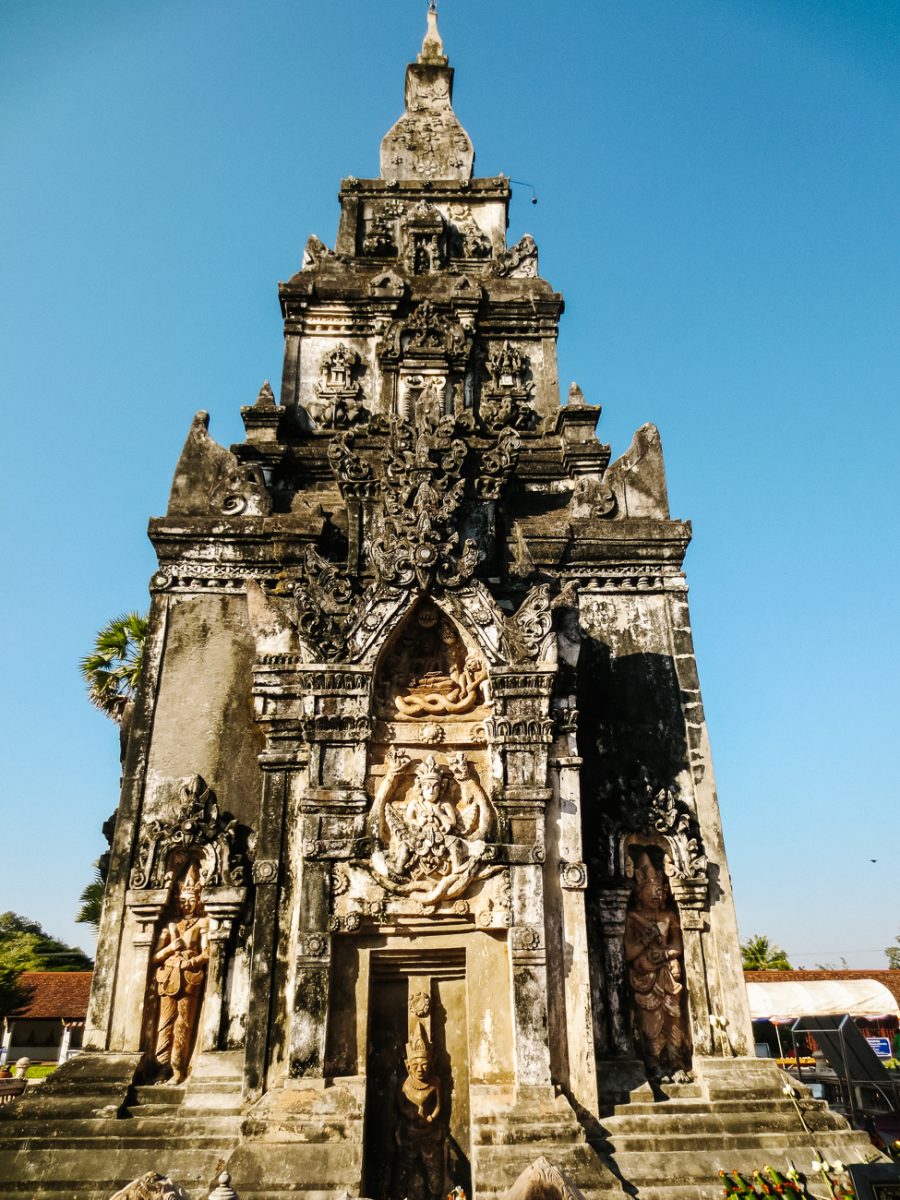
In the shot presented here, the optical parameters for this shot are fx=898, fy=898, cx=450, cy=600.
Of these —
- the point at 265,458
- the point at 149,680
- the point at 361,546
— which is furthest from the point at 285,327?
the point at 149,680

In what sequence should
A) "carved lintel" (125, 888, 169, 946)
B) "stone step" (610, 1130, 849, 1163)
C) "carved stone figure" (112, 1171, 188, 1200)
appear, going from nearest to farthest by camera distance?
1. "carved stone figure" (112, 1171, 188, 1200)
2. "stone step" (610, 1130, 849, 1163)
3. "carved lintel" (125, 888, 169, 946)

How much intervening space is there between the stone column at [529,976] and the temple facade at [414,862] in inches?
1.1

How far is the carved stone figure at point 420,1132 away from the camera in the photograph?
28.5 ft

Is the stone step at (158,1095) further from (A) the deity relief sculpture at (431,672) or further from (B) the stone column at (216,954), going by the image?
(A) the deity relief sculpture at (431,672)

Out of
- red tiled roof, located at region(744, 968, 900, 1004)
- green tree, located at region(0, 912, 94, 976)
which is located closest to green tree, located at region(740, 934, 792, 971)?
red tiled roof, located at region(744, 968, 900, 1004)

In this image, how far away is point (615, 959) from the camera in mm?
10180

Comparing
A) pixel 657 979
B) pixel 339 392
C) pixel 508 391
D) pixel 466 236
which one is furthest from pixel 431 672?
pixel 466 236

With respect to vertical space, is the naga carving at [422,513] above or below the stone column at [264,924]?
A: above

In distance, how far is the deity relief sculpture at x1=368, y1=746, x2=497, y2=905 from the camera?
359 inches

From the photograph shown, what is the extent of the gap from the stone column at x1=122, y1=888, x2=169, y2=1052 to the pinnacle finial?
18380 millimetres

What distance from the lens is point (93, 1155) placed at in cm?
866

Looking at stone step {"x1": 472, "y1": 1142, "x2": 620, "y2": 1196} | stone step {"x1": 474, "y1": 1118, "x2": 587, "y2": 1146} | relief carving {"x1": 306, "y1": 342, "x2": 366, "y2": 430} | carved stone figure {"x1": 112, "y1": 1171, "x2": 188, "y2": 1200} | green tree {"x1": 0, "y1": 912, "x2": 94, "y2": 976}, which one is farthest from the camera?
green tree {"x1": 0, "y1": 912, "x2": 94, "y2": 976}

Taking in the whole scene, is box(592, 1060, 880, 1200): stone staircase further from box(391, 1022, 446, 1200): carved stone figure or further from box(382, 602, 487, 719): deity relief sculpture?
box(382, 602, 487, 719): deity relief sculpture

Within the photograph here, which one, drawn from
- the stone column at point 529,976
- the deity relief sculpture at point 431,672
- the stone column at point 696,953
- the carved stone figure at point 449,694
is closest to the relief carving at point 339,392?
the deity relief sculpture at point 431,672
